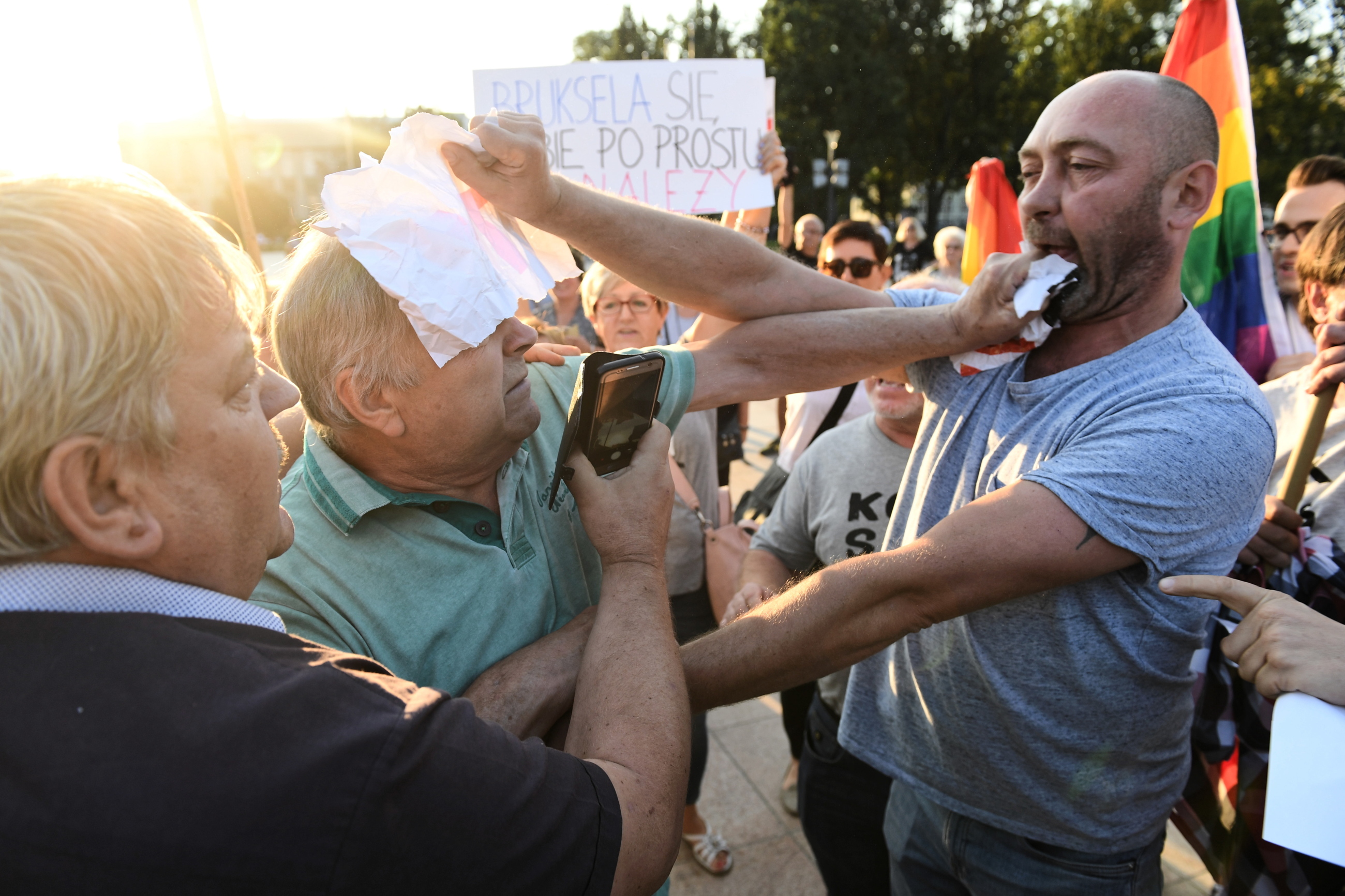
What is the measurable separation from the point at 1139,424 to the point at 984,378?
1.36 ft

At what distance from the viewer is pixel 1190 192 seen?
1630 mm

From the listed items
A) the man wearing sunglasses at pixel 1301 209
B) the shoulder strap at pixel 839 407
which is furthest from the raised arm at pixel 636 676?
the man wearing sunglasses at pixel 1301 209

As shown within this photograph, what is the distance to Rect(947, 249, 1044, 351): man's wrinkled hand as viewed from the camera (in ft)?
5.40

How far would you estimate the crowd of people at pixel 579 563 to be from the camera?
0.71m

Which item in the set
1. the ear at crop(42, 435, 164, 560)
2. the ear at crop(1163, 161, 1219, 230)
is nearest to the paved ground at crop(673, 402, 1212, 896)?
the ear at crop(1163, 161, 1219, 230)

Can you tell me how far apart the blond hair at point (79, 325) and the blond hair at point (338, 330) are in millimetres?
421

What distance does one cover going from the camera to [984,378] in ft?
5.86

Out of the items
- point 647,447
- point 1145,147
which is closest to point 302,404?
point 647,447

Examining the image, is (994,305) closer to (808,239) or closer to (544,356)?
(544,356)

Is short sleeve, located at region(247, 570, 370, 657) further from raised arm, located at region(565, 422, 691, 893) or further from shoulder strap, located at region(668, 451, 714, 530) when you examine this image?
shoulder strap, located at region(668, 451, 714, 530)

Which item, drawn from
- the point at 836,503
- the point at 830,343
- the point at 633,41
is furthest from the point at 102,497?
the point at 633,41

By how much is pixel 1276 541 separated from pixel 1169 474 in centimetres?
93

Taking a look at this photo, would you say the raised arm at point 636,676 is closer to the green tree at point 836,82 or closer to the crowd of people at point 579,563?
the crowd of people at point 579,563

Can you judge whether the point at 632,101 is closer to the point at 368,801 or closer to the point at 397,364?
the point at 397,364
